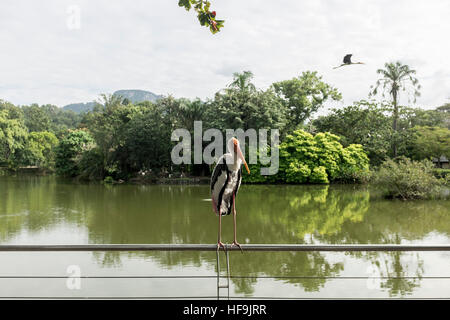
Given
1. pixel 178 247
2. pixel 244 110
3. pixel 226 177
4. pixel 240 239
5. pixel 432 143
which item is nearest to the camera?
pixel 178 247

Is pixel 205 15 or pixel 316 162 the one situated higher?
pixel 205 15

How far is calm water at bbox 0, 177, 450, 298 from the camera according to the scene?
252 inches

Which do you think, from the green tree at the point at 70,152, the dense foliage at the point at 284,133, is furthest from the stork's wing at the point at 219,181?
the green tree at the point at 70,152

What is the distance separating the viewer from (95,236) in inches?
386

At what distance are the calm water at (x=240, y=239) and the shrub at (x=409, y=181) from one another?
567 millimetres

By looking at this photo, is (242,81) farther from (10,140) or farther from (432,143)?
(10,140)

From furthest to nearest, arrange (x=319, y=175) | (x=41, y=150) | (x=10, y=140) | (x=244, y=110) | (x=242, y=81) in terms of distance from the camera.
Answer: (x=41, y=150), (x=10, y=140), (x=242, y=81), (x=244, y=110), (x=319, y=175)

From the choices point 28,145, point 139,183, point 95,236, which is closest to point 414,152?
point 139,183

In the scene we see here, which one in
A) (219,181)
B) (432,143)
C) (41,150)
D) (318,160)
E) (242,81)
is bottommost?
(219,181)

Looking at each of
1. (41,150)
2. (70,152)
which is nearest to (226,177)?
(70,152)

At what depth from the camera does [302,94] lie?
1046 inches

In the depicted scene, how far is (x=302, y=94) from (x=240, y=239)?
61.9 feet

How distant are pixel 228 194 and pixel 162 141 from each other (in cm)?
2369

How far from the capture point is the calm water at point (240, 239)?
639 centimetres
